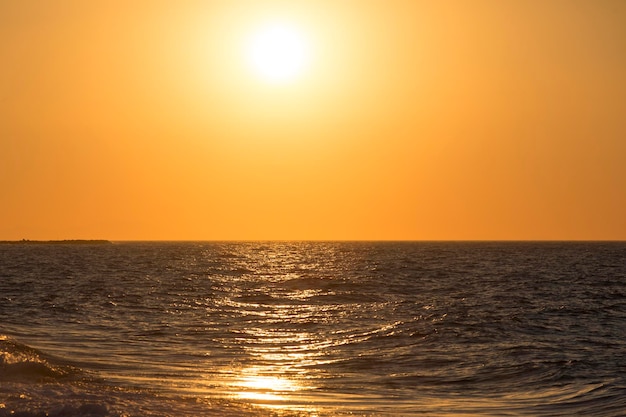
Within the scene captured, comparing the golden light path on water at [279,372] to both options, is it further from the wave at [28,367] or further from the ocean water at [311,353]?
the wave at [28,367]

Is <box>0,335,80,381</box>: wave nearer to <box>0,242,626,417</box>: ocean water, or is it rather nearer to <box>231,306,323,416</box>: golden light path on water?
<box>0,242,626,417</box>: ocean water

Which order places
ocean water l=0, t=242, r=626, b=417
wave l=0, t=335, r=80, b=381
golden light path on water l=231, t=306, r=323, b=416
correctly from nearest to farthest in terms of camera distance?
ocean water l=0, t=242, r=626, b=417 → golden light path on water l=231, t=306, r=323, b=416 → wave l=0, t=335, r=80, b=381

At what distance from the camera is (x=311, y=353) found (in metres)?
29.2

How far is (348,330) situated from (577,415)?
1630 cm

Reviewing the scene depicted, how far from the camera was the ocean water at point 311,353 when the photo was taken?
66.0 feet

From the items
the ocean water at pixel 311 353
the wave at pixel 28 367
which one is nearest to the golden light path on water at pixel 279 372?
the ocean water at pixel 311 353

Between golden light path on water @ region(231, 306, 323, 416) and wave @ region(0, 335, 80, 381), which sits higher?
wave @ region(0, 335, 80, 381)

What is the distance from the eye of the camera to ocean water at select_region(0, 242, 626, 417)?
20125 millimetres

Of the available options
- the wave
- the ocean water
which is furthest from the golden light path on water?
the wave

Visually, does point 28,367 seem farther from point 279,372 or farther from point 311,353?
point 311,353

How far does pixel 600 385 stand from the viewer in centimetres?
2419

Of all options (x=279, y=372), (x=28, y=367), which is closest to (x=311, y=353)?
(x=279, y=372)

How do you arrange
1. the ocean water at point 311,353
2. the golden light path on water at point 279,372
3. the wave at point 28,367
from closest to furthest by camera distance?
the ocean water at point 311,353 < the golden light path on water at point 279,372 < the wave at point 28,367

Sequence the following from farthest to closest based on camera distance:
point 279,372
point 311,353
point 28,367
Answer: point 311,353 → point 279,372 → point 28,367
